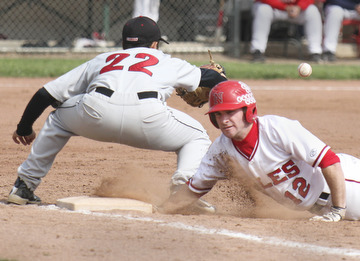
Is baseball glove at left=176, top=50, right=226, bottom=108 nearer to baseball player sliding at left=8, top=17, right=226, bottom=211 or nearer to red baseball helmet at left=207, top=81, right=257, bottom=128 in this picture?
baseball player sliding at left=8, top=17, right=226, bottom=211

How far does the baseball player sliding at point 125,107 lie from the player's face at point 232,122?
378 millimetres

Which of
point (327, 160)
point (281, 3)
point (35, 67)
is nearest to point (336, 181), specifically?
point (327, 160)

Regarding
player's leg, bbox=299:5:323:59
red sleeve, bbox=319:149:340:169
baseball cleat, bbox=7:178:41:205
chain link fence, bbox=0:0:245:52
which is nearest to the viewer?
red sleeve, bbox=319:149:340:169

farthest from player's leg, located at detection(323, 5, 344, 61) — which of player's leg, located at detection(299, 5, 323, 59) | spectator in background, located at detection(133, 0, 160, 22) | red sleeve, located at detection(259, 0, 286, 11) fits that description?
spectator in background, located at detection(133, 0, 160, 22)

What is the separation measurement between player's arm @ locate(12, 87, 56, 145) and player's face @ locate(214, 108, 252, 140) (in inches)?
41.1

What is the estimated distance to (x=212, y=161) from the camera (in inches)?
159

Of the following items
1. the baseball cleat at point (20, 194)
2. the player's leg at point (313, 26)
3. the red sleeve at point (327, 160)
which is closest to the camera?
the red sleeve at point (327, 160)

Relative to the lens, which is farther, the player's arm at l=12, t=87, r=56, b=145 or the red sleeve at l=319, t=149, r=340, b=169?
the player's arm at l=12, t=87, r=56, b=145

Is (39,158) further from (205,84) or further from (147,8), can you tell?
(147,8)

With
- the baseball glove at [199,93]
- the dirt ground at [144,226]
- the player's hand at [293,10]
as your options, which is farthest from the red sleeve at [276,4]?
the baseball glove at [199,93]

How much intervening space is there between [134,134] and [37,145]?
64 centimetres

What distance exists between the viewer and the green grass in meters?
10.5

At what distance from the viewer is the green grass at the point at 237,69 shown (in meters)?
10.5

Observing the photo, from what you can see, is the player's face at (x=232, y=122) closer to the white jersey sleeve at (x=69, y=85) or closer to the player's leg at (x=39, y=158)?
the white jersey sleeve at (x=69, y=85)
